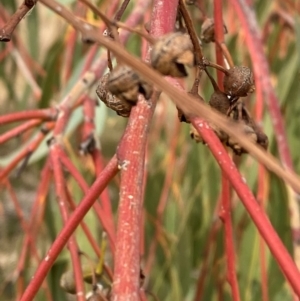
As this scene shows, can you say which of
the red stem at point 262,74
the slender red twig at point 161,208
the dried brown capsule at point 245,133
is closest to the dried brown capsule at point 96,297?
the dried brown capsule at point 245,133

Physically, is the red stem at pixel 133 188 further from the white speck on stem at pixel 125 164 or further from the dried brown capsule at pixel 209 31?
the dried brown capsule at pixel 209 31

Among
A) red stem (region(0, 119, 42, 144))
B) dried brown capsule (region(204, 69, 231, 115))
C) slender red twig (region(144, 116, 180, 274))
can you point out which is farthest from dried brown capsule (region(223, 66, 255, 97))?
slender red twig (region(144, 116, 180, 274))

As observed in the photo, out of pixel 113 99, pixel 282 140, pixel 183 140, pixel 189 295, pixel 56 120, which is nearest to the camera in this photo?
pixel 113 99

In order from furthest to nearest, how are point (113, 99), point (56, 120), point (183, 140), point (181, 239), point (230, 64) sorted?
point (183, 140)
point (181, 239)
point (56, 120)
point (230, 64)
point (113, 99)

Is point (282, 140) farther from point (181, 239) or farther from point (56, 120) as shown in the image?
point (181, 239)

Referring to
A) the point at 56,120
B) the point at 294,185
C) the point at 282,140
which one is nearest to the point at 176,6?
the point at 294,185

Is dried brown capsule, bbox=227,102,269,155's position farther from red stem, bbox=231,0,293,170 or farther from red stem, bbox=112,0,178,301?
red stem, bbox=231,0,293,170

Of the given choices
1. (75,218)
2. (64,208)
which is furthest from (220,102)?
(64,208)
